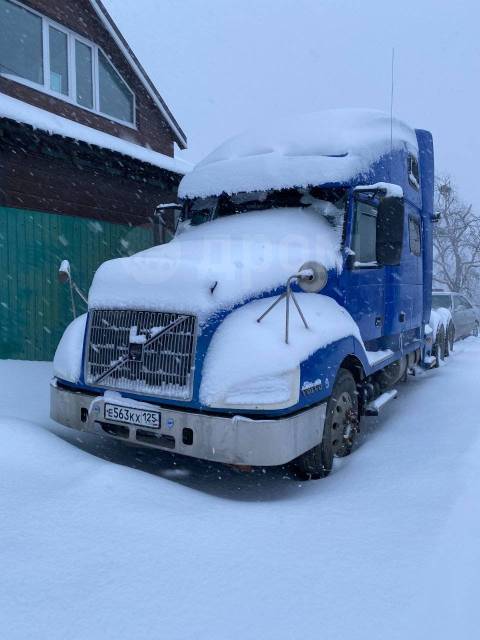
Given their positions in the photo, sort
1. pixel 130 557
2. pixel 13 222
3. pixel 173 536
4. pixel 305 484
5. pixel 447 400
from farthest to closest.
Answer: pixel 13 222
pixel 447 400
pixel 305 484
pixel 173 536
pixel 130 557

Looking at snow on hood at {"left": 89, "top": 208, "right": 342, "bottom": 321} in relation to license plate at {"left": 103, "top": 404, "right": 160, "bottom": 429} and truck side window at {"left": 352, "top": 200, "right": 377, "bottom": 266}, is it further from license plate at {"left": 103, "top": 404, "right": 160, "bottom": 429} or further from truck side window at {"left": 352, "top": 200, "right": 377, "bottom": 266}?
license plate at {"left": 103, "top": 404, "right": 160, "bottom": 429}

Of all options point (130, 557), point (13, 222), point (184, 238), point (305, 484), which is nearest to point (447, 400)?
point (305, 484)

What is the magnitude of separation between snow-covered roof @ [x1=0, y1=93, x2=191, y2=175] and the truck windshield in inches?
110

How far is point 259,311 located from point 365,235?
5.33 ft

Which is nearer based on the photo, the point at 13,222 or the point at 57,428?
the point at 57,428

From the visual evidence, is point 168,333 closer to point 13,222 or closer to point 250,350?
point 250,350

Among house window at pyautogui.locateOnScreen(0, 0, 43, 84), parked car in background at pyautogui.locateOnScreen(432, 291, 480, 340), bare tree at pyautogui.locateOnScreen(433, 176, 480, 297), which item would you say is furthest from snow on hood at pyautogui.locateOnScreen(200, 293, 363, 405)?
bare tree at pyautogui.locateOnScreen(433, 176, 480, 297)

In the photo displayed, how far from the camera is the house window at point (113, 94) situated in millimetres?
11219

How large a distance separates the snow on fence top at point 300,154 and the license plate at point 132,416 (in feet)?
7.73

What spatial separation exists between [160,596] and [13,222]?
6.38 metres

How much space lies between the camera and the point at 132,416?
3.57 m

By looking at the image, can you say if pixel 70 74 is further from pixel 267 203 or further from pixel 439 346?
pixel 439 346

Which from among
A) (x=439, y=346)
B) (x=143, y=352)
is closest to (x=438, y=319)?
(x=439, y=346)

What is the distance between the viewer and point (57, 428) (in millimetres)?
4664
